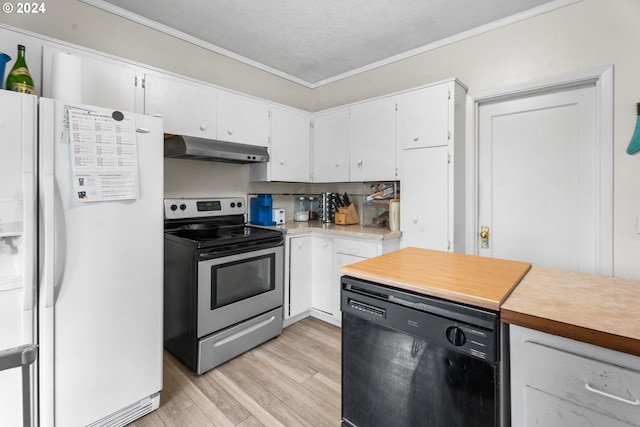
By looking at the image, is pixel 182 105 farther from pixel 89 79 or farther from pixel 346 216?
pixel 346 216

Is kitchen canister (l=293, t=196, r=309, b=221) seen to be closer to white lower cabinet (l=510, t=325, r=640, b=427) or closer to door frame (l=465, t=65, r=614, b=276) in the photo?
door frame (l=465, t=65, r=614, b=276)

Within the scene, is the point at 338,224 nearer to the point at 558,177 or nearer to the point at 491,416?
the point at 558,177

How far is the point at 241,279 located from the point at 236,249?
0.26 metres

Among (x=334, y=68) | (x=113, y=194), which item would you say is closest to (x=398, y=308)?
(x=113, y=194)

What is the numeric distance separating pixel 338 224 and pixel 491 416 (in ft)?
7.60

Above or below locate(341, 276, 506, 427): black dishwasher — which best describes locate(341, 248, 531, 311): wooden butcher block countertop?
above

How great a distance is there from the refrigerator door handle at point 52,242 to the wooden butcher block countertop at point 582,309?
1851 millimetres

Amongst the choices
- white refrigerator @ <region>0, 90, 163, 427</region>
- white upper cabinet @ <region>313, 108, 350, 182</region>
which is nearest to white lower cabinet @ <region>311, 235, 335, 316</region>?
white upper cabinet @ <region>313, 108, 350, 182</region>

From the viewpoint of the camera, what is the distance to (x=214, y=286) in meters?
2.12

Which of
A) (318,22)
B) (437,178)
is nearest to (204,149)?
(318,22)

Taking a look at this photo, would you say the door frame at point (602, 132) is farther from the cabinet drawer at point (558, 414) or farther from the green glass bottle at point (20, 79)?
the green glass bottle at point (20, 79)

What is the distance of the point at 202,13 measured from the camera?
231cm

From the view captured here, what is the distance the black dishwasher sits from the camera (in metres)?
0.95

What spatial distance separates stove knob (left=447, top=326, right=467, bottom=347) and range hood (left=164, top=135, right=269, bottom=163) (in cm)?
203
